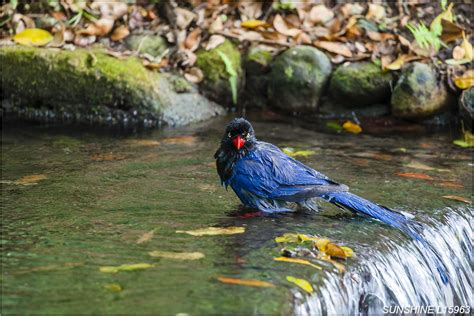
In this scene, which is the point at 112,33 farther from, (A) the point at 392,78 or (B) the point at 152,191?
(B) the point at 152,191

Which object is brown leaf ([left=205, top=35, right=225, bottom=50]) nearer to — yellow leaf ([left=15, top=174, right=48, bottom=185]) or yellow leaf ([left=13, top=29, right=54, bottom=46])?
yellow leaf ([left=13, top=29, right=54, bottom=46])

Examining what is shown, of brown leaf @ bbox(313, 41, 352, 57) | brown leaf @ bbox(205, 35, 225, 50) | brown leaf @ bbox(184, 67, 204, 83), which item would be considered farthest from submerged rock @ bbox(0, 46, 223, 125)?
brown leaf @ bbox(313, 41, 352, 57)

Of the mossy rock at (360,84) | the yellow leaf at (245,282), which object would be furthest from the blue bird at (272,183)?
the mossy rock at (360,84)

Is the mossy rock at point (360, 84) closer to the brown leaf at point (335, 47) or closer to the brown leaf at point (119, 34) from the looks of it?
the brown leaf at point (335, 47)

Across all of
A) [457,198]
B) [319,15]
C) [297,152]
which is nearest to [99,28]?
[319,15]

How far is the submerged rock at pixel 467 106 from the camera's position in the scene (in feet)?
29.2

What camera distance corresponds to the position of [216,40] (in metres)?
9.98

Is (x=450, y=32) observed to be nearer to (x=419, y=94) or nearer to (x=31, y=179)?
(x=419, y=94)

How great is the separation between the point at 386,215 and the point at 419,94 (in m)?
4.08

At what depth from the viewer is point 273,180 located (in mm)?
5543

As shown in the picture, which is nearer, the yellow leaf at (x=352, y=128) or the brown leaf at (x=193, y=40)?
the yellow leaf at (x=352, y=128)

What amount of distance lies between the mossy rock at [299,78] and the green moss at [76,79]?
1497 millimetres

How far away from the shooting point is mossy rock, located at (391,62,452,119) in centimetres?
920

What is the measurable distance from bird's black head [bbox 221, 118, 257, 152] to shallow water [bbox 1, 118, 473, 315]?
46 cm
